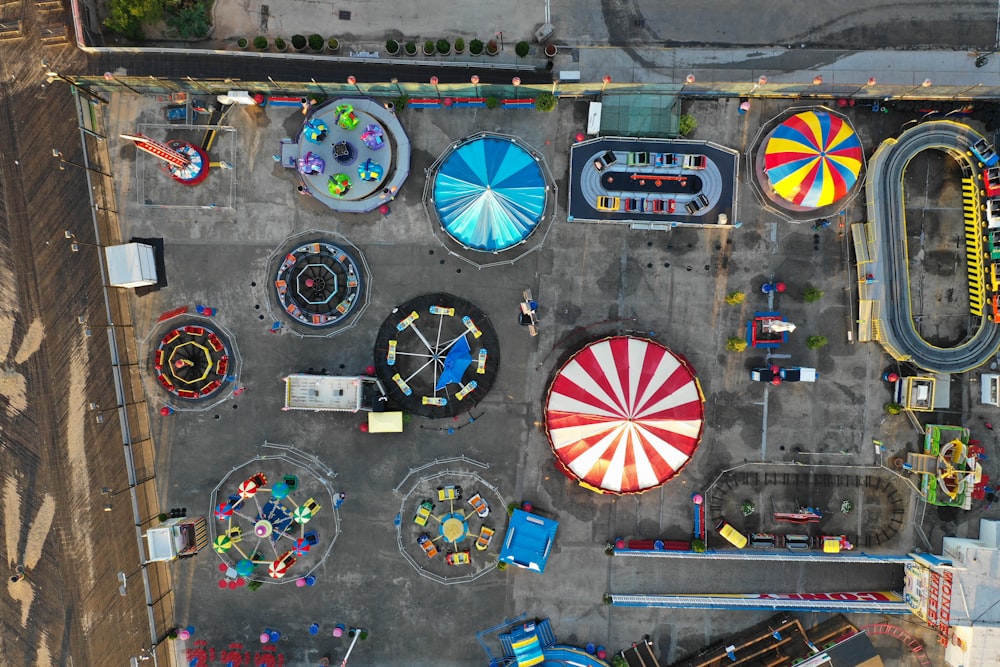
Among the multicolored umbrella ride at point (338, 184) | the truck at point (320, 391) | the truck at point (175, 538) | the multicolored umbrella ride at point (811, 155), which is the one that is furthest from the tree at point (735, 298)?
the truck at point (175, 538)

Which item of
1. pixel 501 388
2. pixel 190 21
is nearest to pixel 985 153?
pixel 501 388

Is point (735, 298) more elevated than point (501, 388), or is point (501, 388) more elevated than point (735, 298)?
point (735, 298)

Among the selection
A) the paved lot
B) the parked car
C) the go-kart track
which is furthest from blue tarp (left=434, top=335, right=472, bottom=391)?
the parked car

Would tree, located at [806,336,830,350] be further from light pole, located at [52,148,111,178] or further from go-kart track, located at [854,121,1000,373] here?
light pole, located at [52,148,111,178]

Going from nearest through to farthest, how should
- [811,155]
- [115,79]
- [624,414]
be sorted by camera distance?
[624,414] < [811,155] < [115,79]

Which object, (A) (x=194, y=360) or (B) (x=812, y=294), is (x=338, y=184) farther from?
(B) (x=812, y=294)

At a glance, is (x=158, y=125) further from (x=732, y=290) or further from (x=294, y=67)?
(x=732, y=290)

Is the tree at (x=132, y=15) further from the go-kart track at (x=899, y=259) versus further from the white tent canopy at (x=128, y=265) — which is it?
the go-kart track at (x=899, y=259)

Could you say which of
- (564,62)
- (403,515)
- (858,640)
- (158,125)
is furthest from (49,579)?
(858,640)
